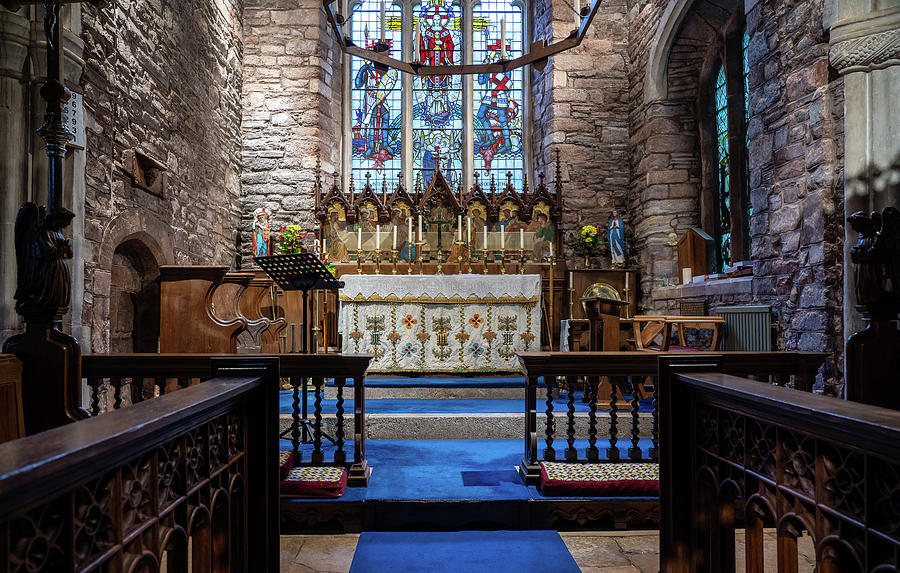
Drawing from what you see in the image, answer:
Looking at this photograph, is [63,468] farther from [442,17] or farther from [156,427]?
[442,17]

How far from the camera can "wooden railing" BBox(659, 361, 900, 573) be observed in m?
0.94

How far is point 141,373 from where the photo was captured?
2602 millimetres

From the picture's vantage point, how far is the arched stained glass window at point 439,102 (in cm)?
856

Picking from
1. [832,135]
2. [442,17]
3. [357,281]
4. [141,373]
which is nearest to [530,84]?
[442,17]

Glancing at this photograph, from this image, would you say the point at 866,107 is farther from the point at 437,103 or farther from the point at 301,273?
the point at 437,103

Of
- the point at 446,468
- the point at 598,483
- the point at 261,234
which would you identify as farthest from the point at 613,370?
the point at 261,234

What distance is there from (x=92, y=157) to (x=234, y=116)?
3.65 m

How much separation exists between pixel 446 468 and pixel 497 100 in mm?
6826

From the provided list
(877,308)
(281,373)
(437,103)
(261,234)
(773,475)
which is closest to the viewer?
(773,475)

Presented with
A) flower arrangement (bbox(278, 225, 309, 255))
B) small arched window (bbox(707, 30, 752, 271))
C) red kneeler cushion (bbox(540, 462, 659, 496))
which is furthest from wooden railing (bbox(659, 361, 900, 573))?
flower arrangement (bbox(278, 225, 309, 255))

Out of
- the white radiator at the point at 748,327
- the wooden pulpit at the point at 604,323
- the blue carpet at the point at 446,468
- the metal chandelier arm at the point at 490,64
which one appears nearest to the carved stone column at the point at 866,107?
the white radiator at the point at 748,327

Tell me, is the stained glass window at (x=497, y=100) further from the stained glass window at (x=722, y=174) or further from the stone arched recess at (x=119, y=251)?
the stone arched recess at (x=119, y=251)

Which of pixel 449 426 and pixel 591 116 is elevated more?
pixel 591 116

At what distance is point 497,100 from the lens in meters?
8.67
